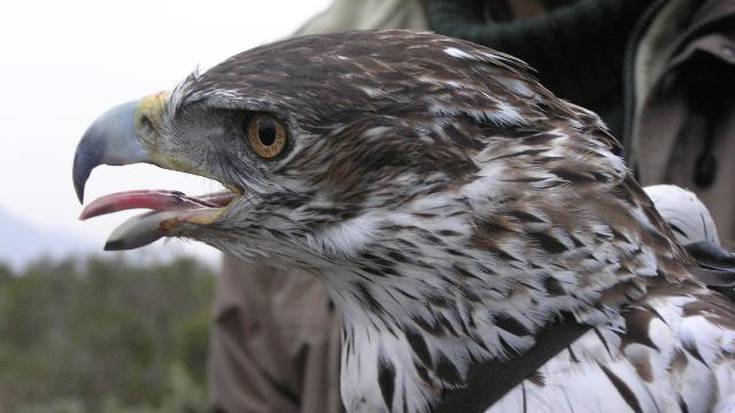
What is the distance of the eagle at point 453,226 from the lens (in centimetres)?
172

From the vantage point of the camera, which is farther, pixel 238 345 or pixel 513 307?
pixel 238 345

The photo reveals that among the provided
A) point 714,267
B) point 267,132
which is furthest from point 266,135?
point 714,267

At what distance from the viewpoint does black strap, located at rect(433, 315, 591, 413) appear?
1727 millimetres

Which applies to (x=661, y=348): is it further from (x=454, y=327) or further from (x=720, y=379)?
(x=454, y=327)

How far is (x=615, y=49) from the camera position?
303 cm

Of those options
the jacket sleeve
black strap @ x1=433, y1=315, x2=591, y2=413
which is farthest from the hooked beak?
the jacket sleeve

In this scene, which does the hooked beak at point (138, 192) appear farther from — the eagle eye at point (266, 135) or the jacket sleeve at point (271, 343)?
the jacket sleeve at point (271, 343)

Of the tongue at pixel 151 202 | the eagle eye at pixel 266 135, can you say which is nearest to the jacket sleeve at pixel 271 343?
the tongue at pixel 151 202

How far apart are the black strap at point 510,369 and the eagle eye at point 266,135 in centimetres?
56

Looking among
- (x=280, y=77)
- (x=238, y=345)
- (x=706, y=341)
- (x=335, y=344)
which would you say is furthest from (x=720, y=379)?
(x=238, y=345)

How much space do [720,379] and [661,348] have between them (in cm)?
11

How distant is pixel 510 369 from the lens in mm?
1740

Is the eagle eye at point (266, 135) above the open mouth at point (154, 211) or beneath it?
above

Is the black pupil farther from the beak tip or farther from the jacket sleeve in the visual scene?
the jacket sleeve
